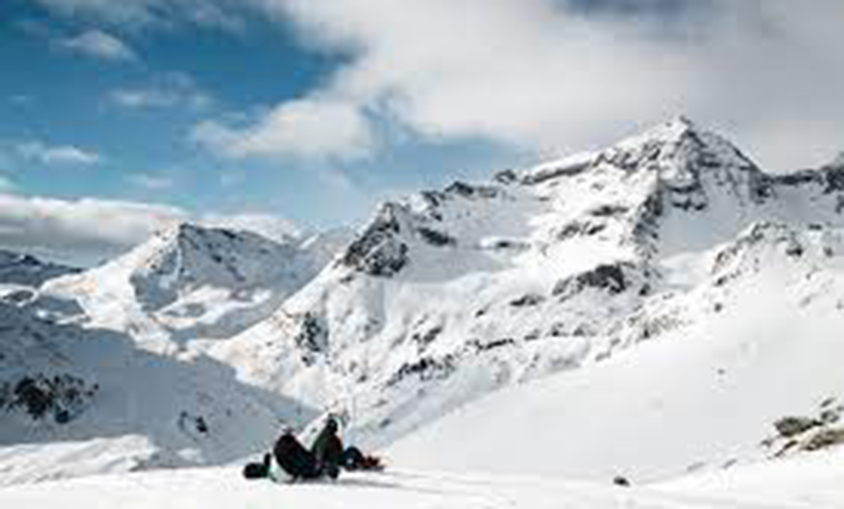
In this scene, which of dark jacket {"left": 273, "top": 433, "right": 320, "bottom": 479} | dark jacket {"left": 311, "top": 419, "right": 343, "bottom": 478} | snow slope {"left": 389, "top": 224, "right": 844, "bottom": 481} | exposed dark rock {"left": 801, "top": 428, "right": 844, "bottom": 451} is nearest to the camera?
dark jacket {"left": 273, "top": 433, "right": 320, "bottom": 479}

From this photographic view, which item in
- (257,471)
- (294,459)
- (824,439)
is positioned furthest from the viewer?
(824,439)

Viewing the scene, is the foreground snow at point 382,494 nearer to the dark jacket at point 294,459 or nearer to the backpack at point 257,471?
the backpack at point 257,471

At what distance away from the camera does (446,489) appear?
96.2 ft

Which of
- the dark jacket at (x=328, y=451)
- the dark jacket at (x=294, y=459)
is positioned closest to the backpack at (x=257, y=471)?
the dark jacket at (x=294, y=459)

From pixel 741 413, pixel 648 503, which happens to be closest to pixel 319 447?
pixel 648 503

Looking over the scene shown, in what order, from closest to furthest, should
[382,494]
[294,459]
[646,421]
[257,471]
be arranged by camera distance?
1. [382,494]
2. [294,459]
3. [257,471]
4. [646,421]

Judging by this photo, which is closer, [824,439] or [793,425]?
[824,439]

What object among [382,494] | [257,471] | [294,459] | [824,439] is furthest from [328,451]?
[824,439]

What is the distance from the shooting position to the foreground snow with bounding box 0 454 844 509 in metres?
26.7

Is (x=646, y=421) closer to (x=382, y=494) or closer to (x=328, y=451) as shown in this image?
(x=328, y=451)

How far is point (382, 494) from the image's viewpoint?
28375 mm

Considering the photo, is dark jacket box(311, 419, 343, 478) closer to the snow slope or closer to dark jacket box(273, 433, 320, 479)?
dark jacket box(273, 433, 320, 479)

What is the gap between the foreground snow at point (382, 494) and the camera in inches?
1051

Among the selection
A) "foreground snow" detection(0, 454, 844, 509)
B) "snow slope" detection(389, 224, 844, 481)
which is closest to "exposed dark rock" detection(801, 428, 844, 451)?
"foreground snow" detection(0, 454, 844, 509)
